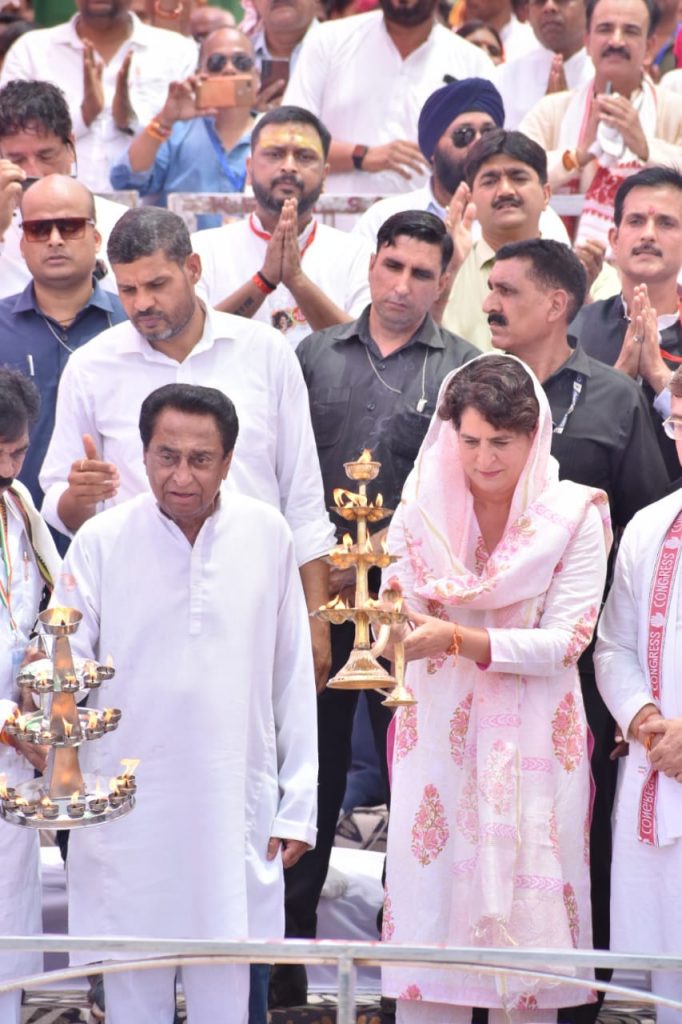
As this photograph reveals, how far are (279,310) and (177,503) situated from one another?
1760 millimetres

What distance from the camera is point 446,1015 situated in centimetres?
451

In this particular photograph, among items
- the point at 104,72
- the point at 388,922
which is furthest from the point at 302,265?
the point at 104,72

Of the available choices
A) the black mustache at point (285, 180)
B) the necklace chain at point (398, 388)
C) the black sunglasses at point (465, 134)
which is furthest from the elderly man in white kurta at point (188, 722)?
the black sunglasses at point (465, 134)

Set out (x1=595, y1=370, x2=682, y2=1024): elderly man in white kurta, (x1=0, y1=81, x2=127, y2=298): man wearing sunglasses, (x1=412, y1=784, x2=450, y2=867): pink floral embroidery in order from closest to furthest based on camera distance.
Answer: (x1=595, y1=370, x2=682, y2=1024): elderly man in white kurta, (x1=412, y1=784, x2=450, y2=867): pink floral embroidery, (x1=0, y1=81, x2=127, y2=298): man wearing sunglasses

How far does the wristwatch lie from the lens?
7559 mm

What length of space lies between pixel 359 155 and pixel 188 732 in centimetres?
379

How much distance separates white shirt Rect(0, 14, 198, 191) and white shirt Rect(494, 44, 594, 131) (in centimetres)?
143

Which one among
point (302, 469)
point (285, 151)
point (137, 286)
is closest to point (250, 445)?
point (302, 469)

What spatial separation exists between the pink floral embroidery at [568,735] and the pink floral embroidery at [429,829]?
1.05 ft

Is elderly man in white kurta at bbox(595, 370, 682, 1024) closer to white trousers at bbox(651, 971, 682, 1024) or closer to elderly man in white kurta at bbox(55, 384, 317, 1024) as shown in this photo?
white trousers at bbox(651, 971, 682, 1024)

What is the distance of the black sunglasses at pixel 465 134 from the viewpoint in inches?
259

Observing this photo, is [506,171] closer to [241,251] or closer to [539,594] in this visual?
[241,251]

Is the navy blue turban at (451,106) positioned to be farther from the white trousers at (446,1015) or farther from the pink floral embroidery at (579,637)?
the white trousers at (446,1015)

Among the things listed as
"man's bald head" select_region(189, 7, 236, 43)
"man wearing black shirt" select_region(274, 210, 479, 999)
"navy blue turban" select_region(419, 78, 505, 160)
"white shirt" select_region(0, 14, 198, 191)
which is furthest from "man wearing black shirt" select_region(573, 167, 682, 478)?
"man's bald head" select_region(189, 7, 236, 43)
